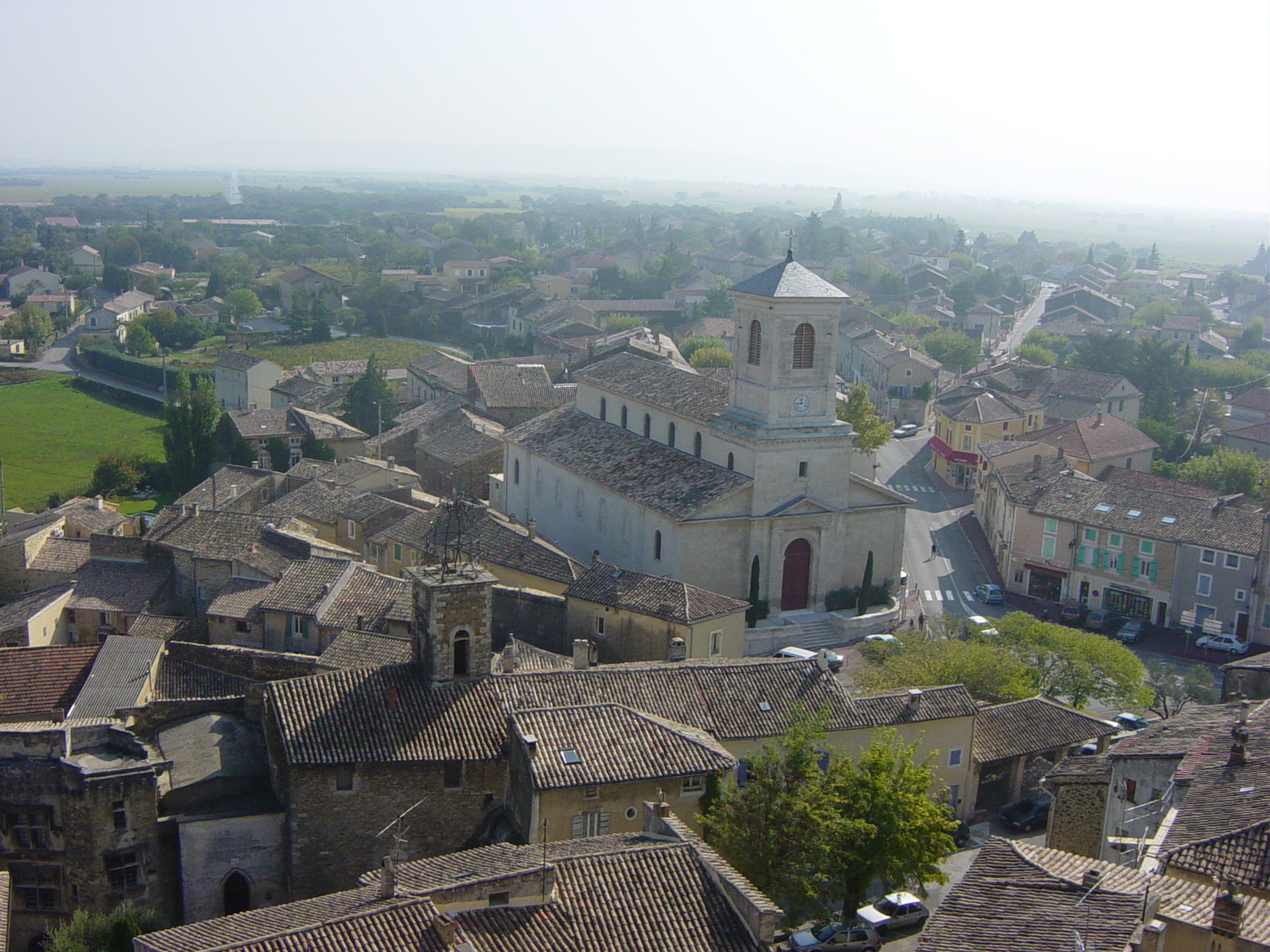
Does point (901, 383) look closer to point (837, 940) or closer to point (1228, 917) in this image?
point (837, 940)

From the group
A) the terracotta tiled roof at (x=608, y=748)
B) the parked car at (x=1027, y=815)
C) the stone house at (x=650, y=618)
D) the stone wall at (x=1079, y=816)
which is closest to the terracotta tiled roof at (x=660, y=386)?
the stone house at (x=650, y=618)

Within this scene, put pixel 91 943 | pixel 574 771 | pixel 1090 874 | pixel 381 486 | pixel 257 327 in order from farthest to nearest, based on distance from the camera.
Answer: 1. pixel 257 327
2. pixel 381 486
3. pixel 574 771
4. pixel 91 943
5. pixel 1090 874

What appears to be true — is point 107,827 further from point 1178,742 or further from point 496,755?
point 1178,742

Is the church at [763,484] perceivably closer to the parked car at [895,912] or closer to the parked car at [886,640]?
the parked car at [886,640]

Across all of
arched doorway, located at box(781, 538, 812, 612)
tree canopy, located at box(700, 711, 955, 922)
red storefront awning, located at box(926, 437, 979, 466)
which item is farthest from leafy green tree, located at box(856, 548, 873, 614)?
red storefront awning, located at box(926, 437, 979, 466)

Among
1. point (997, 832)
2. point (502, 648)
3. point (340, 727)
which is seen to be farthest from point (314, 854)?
point (997, 832)

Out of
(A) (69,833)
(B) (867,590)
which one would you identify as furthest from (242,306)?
(A) (69,833)
